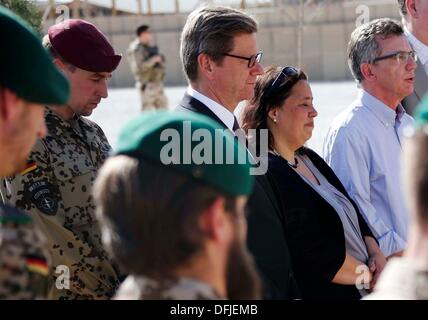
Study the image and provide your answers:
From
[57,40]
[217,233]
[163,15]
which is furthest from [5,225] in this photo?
[163,15]

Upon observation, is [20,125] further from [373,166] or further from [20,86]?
[373,166]

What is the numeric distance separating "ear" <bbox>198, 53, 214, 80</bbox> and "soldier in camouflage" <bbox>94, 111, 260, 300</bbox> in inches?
77.5

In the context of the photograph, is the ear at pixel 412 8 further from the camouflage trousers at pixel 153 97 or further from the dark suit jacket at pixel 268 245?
the camouflage trousers at pixel 153 97

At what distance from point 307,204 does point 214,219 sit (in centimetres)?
202

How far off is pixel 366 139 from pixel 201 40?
106 cm

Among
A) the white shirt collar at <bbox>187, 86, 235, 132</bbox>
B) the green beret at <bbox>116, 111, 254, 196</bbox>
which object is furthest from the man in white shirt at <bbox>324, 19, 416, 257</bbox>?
the green beret at <bbox>116, 111, 254, 196</bbox>

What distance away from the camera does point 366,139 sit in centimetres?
443

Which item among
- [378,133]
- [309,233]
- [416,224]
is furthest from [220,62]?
[416,224]

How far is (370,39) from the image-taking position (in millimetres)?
4613

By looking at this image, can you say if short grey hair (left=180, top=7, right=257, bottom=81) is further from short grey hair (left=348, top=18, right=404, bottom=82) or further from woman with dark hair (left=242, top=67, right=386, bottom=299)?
short grey hair (left=348, top=18, right=404, bottom=82)

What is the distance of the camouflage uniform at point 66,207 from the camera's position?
11.0 feet

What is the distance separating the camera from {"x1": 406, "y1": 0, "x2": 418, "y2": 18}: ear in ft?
16.6

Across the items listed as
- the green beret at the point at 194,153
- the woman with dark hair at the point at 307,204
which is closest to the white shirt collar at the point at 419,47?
the woman with dark hair at the point at 307,204

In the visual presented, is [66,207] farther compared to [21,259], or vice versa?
[66,207]
